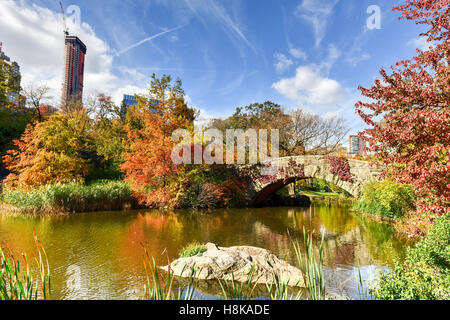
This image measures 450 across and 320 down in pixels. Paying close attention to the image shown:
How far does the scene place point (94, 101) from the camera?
25469 millimetres

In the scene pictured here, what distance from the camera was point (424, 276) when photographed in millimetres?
2818

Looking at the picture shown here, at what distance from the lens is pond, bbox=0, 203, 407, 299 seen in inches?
164

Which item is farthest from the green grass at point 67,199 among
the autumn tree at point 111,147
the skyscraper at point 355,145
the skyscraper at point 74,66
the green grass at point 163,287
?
the skyscraper at point 74,66

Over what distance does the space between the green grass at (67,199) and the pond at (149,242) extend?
86 cm

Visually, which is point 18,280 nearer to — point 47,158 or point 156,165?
point 156,165

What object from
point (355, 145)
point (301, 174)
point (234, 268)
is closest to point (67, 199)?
point (234, 268)

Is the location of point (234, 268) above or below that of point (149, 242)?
above

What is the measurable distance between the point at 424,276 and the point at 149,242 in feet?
18.6

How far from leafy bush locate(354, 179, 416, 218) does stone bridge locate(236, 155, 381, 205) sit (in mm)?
589

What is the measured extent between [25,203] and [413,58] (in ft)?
42.6

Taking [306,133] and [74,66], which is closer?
[306,133]

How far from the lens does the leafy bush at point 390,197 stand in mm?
8667

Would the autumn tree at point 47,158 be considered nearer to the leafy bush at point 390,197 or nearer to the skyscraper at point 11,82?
the skyscraper at point 11,82

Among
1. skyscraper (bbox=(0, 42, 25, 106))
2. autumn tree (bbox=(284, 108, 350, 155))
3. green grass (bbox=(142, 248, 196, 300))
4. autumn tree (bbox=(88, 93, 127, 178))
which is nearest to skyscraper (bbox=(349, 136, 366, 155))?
autumn tree (bbox=(284, 108, 350, 155))
